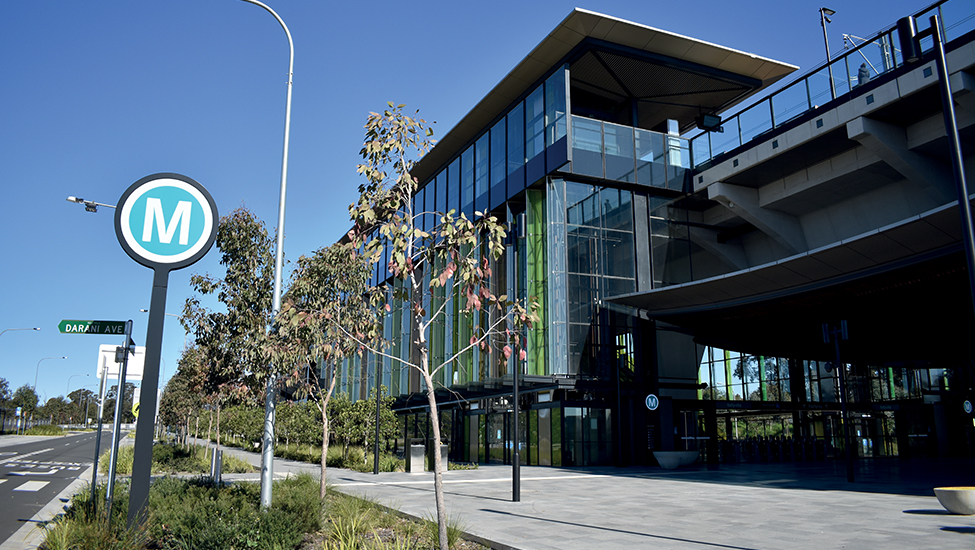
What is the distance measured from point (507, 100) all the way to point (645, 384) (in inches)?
613

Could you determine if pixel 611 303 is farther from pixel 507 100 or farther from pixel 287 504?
pixel 287 504

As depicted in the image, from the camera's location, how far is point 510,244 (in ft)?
107

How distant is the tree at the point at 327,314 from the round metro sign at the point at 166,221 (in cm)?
172

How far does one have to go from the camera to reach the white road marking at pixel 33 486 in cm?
1903

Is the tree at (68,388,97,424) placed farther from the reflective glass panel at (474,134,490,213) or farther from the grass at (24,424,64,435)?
the reflective glass panel at (474,134,490,213)

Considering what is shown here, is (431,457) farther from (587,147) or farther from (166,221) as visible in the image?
(166,221)

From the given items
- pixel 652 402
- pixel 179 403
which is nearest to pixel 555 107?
pixel 652 402

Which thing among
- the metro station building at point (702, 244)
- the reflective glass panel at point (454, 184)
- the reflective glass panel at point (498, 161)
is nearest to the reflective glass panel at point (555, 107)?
the metro station building at point (702, 244)

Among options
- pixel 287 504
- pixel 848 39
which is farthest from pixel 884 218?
pixel 287 504

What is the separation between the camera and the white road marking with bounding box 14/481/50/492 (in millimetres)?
19031

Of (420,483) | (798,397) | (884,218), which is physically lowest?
(420,483)

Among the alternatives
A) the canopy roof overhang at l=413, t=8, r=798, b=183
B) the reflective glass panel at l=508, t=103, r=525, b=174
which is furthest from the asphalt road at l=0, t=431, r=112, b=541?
the reflective glass panel at l=508, t=103, r=525, b=174

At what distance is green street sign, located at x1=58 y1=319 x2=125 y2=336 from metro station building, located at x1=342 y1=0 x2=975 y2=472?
59.9ft

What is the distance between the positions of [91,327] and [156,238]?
142 inches
